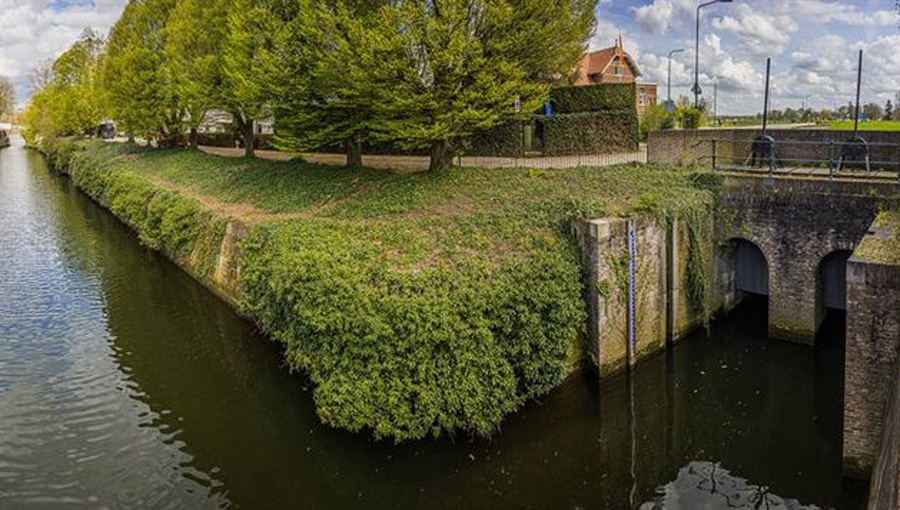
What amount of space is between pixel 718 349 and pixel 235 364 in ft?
40.8

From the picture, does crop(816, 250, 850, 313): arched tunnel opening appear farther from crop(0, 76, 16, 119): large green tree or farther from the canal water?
crop(0, 76, 16, 119): large green tree

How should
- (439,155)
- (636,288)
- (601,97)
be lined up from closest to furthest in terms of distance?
(636,288) → (439,155) → (601,97)

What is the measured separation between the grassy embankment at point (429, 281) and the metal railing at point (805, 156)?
2042mm

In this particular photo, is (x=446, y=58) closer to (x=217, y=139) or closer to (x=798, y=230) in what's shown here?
(x=798, y=230)

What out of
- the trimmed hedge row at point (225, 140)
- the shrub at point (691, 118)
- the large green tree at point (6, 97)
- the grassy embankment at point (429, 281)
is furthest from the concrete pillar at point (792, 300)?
the large green tree at point (6, 97)

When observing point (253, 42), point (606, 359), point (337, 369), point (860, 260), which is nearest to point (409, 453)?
point (337, 369)

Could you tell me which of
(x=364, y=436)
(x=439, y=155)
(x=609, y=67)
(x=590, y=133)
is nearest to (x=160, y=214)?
(x=439, y=155)

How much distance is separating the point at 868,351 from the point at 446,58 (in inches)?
477

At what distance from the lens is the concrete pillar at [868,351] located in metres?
10.8

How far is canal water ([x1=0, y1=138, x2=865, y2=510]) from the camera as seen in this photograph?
11062 millimetres

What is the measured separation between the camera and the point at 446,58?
1783 centimetres

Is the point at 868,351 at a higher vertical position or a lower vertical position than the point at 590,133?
lower

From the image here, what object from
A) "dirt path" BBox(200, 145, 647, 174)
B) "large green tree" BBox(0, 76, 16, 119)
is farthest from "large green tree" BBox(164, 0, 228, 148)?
"large green tree" BBox(0, 76, 16, 119)

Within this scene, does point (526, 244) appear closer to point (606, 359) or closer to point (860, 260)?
point (606, 359)
